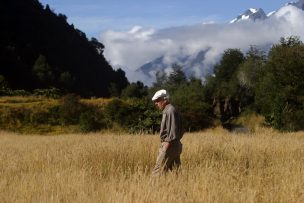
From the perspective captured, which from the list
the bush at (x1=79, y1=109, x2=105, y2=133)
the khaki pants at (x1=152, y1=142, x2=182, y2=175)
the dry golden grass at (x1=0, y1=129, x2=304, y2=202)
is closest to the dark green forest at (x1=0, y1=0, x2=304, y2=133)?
the bush at (x1=79, y1=109, x2=105, y2=133)

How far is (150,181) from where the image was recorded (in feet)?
23.2

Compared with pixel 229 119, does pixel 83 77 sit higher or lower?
higher

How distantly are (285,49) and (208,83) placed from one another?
126 ft

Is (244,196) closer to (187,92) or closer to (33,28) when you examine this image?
(187,92)

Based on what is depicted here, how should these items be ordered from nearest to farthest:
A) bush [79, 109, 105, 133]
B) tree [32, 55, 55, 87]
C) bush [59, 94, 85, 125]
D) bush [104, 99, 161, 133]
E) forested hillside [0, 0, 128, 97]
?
bush [104, 99, 161, 133], bush [79, 109, 105, 133], bush [59, 94, 85, 125], forested hillside [0, 0, 128, 97], tree [32, 55, 55, 87]

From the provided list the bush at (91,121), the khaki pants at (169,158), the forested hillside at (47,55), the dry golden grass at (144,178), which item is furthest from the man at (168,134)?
the forested hillside at (47,55)

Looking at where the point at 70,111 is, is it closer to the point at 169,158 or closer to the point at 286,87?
the point at 286,87

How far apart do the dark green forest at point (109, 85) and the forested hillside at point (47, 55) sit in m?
0.16

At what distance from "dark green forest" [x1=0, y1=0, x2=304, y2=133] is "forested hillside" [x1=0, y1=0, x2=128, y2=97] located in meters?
0.16

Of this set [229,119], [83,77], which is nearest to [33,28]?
[83,77]

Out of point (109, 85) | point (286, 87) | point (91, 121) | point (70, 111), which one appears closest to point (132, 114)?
point (91, 121)

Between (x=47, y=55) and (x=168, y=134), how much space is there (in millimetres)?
95853

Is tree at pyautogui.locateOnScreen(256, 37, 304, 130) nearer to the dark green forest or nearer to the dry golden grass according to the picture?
the dark green forest

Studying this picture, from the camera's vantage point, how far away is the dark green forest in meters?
42.5
